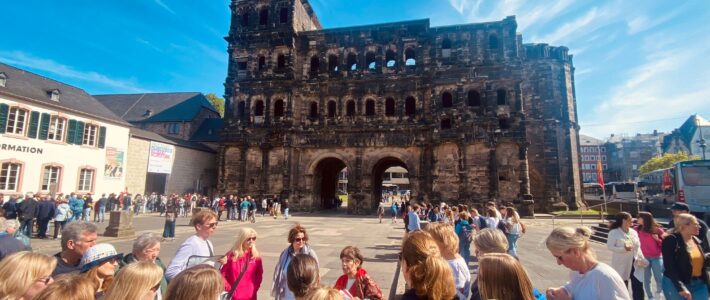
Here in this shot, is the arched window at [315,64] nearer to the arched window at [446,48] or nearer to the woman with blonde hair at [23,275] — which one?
the arched window at [446,48]

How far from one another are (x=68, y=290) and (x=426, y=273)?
2.34 m

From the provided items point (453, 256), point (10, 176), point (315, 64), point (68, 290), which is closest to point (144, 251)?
point (68, 290)

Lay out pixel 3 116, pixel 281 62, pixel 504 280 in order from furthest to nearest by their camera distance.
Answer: pixel 281 62, pixel 3 116, pixel 504 280

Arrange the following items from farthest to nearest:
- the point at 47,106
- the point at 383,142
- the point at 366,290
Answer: the point at 383,142
the point at 47,106
the point at 366,290

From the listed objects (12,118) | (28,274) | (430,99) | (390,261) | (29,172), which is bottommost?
(390,261)

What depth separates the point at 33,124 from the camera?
20984 mm

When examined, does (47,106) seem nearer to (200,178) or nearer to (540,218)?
(200,178)

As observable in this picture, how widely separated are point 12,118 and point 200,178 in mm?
16295

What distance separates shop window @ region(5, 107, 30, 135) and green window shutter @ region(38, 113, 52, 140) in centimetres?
76

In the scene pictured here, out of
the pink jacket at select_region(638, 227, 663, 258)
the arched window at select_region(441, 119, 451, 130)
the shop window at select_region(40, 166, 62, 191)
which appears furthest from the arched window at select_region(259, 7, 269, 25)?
the pink jacket at select_region(638, 227, 663, 258)

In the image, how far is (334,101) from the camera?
29391 mm

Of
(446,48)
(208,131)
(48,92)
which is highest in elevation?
(446,48)

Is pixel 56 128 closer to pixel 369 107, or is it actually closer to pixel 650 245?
pixel 369 107

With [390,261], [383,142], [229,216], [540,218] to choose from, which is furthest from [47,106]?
[540,218]
